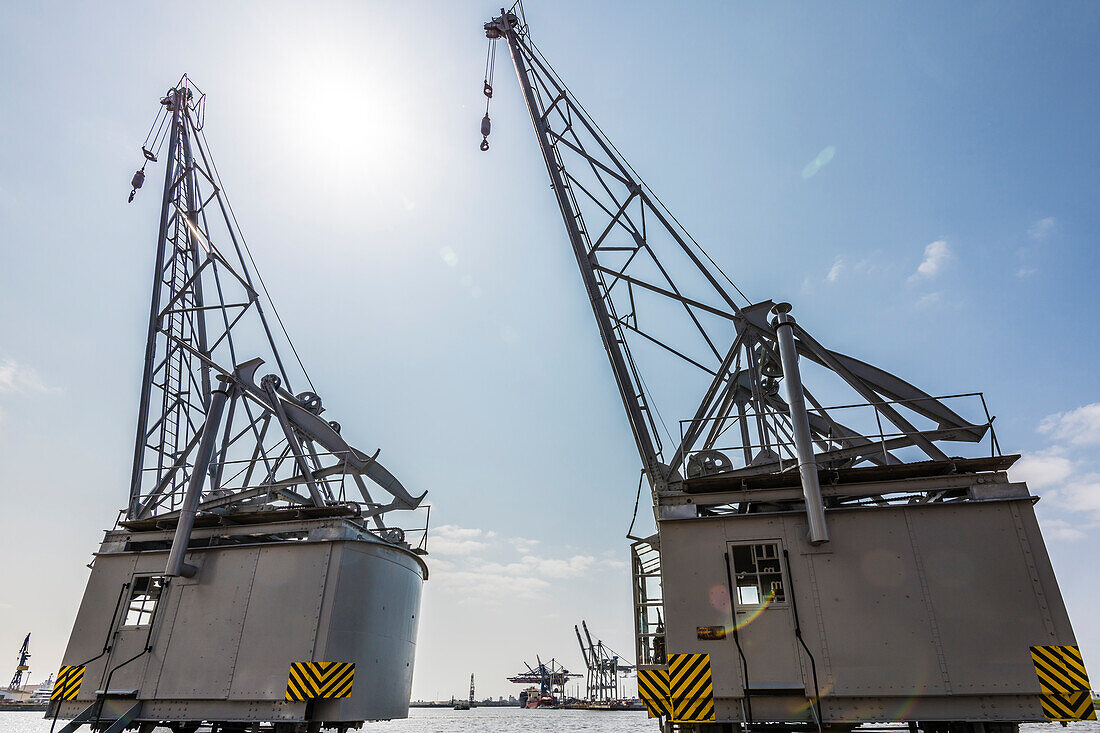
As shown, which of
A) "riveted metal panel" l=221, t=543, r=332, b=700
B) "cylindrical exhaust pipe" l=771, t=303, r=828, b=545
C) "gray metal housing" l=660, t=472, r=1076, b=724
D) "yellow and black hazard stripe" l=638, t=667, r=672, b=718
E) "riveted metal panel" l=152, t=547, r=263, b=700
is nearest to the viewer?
"gray metal housing" l=660, t=472, r=1076, b=724

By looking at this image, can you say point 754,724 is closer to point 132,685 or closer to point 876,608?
point 876,608

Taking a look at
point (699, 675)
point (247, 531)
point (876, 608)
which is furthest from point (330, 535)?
point (876, 608)

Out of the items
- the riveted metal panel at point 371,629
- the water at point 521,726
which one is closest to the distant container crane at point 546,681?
the water at point 521,726

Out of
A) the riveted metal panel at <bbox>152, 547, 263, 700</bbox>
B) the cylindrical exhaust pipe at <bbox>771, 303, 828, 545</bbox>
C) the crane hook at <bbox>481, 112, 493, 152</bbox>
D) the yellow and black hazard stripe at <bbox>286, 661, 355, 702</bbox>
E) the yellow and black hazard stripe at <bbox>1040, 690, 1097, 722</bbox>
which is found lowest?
the yellow and black hazard stripe at <bbox>1040, 690, 1097, 722</bbox>

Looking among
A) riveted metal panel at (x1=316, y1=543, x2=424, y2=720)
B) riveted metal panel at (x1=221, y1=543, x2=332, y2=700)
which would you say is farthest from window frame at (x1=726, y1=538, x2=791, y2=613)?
riveted metal panel at (x1=221, y1=543, x2=332, y2=700)

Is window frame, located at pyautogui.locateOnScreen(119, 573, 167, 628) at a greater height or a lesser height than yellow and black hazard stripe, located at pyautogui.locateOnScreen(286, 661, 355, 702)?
greater

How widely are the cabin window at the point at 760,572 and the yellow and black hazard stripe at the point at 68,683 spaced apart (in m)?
16.2

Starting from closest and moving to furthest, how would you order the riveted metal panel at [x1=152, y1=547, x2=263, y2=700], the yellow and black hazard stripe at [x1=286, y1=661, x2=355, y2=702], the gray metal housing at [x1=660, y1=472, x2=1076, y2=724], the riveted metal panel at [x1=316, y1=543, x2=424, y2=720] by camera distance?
the gray metal housing at [x1=660, y1=472, x2=1076, y2=724] < the yellow and black hazard stripe at [x1=286, y1=661, x2=355, y2=702] < the riveted metal panel at [x1=316, y1=543, x2=424, y2=720] < the riveted metal panel at [x1=152, y1=547, x2=263, y2=700]

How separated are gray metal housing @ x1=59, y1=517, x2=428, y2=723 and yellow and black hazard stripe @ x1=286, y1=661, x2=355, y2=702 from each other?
0.57ft

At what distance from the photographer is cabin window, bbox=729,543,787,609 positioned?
1173 cm

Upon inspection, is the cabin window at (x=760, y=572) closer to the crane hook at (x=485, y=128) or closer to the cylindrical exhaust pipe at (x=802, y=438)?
the cylindrical exhaust pipe at (x=802, y=438)

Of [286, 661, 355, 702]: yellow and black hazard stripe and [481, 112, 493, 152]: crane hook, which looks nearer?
[286, 661, 355, 702]: yellow and black hazard stripe

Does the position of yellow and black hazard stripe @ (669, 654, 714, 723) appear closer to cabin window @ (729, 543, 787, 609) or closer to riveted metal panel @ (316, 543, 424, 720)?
cabin window @ (729, 543, 787, 609)

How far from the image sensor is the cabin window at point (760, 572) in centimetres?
1173
